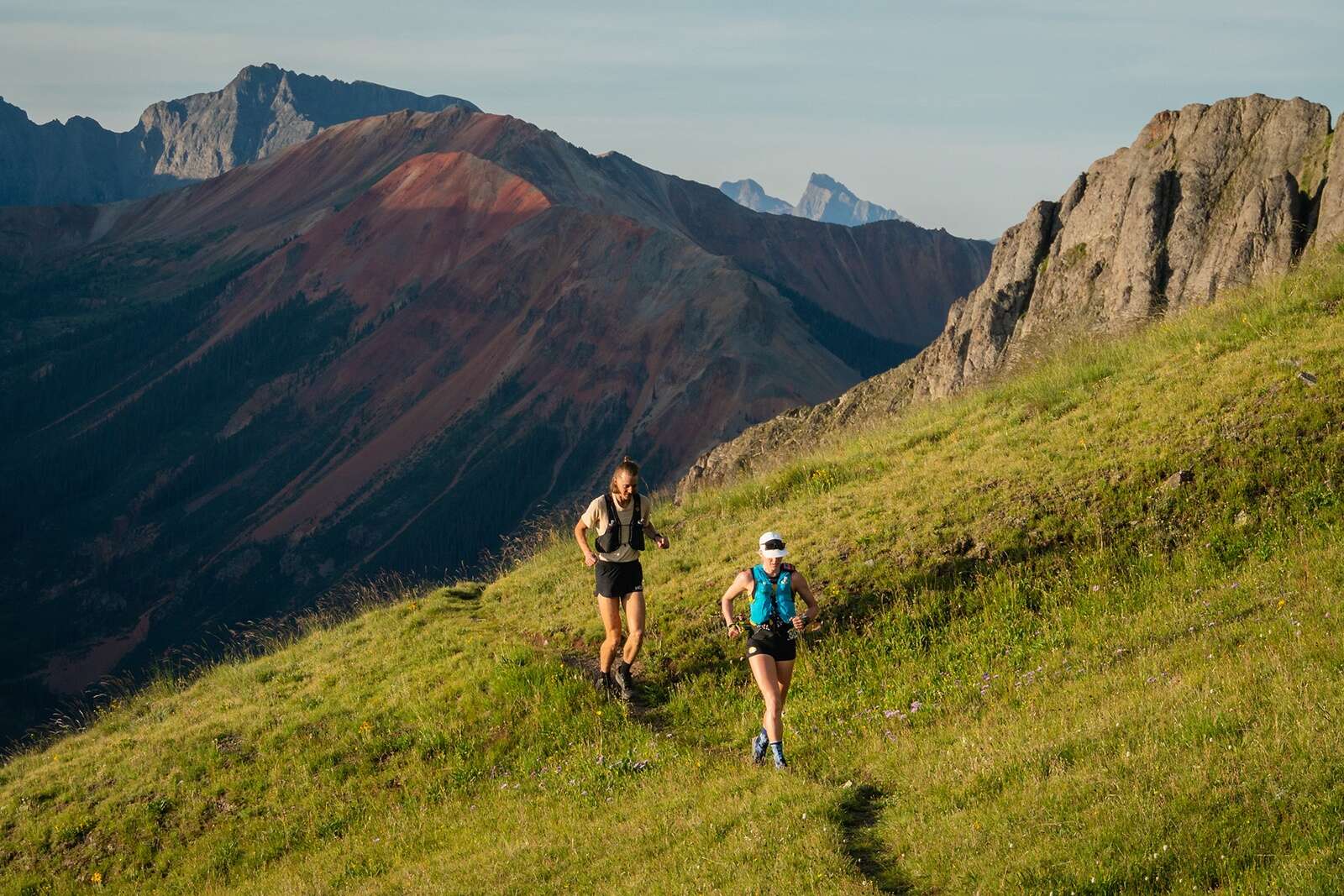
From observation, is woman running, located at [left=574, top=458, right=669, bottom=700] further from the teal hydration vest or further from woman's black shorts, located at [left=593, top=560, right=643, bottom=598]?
the teal hydration vest

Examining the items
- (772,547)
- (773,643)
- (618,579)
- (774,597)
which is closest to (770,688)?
(773,643)

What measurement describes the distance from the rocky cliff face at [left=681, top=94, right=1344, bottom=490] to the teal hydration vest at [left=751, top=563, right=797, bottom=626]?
37.8 feet

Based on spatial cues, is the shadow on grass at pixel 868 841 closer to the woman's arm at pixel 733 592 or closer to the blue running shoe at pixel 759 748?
the blue running shoe at pixel 759 748

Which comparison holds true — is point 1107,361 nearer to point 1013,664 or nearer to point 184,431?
point 1013,664

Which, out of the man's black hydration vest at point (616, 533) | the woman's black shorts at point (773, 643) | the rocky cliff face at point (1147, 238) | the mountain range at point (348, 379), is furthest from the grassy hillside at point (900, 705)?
the mountain range at point (348, 379)

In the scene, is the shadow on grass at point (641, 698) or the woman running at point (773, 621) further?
the shadow on grass at point (641, 698)

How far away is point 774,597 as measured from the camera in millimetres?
8961

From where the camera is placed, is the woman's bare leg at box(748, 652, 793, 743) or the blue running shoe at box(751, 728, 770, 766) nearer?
the woman's bare leg at box(748, 652, 793, 743)

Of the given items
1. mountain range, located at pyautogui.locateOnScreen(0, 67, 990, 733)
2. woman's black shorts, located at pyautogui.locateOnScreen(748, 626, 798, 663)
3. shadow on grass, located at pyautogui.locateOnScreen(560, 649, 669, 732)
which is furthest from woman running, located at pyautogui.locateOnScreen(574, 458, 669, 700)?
mountain range, located at pyautogui.locateOnScreen(0, 67, 990, 733)

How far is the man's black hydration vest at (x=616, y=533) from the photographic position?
10914 millimetres

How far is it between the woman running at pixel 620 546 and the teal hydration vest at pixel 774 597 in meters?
1.98

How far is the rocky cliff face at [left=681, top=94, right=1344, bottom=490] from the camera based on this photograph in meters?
18.4

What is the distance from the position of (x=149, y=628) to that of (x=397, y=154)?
7670cm

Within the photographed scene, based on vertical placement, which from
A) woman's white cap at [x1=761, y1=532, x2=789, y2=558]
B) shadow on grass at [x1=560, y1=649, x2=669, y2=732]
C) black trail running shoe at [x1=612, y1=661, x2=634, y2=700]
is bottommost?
shadow on grass at [x1=560, y1=649, x2=669, y2=732]
